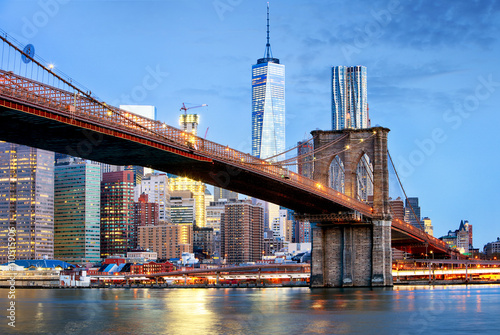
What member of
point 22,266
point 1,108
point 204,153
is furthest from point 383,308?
point 22,266

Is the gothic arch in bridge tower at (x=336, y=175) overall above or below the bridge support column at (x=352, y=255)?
above

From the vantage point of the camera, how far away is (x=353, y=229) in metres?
79.6

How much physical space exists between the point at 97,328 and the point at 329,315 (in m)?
13.4

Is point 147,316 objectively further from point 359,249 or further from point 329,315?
point 359,249

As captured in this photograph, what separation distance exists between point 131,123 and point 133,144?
68.1 inches

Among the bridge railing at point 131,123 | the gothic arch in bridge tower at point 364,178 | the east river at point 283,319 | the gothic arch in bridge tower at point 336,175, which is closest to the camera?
the east river at point 283,319

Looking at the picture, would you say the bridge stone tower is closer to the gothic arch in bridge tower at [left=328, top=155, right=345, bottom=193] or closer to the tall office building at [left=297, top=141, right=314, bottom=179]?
the tall office building at [left=297, top=141, right=314, bottom=179]

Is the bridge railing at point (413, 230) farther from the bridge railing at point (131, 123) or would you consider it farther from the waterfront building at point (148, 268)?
the waterfront building at point (148, 268)

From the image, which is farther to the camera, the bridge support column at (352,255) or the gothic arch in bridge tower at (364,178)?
the gothic arch in bridge tower at (364,178)

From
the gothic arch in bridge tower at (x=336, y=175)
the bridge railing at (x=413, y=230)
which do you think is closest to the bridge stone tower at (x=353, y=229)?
the gothic arch in bridge tower at (x=336, y=175)

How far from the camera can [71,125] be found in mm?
46969

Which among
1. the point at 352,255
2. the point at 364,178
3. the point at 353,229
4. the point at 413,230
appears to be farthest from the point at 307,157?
the point at 352,255

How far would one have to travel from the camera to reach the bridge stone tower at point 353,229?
77375 mm

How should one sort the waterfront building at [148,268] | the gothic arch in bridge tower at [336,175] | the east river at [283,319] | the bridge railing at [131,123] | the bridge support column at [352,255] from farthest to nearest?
the waterfront building at [148,268], the gothic arch in bridge tower at [336,175], the bridge support column at [352,255], the bridge railing at [131,123], the east river at [283,319]
